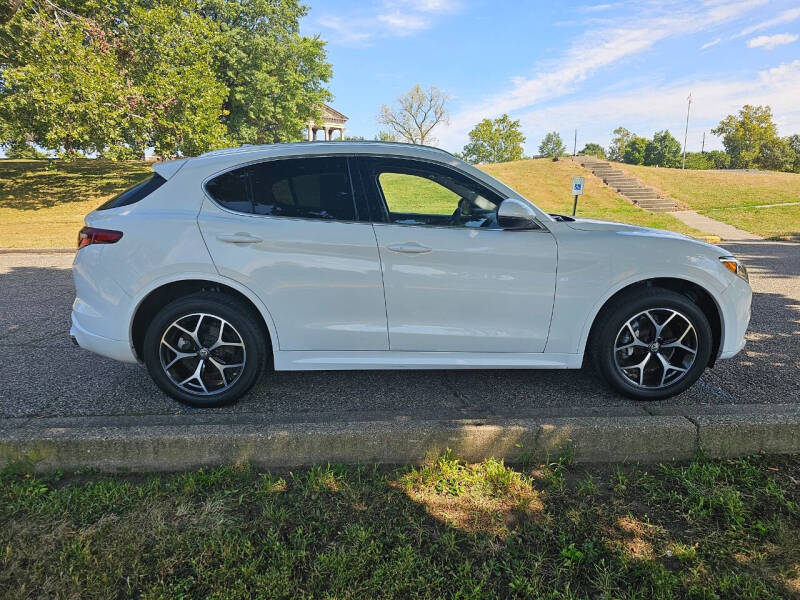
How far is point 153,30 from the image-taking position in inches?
671

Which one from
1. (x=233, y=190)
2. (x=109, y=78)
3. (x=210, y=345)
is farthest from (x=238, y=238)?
(x=109, y=78)

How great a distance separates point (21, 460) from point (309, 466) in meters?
1.48

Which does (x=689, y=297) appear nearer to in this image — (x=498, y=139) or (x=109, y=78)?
(x=109, y=78)

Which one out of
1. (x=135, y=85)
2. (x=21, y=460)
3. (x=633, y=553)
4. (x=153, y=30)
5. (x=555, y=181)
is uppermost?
(x=153, y=30)

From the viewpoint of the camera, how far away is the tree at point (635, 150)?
8983cm

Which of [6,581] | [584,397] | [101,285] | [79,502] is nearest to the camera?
[6,581]

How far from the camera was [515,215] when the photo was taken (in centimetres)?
300

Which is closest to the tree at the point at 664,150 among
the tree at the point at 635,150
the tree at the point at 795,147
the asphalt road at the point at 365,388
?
the tree at the point at 635,150

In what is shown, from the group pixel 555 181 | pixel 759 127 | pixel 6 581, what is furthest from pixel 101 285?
pixel 759 127

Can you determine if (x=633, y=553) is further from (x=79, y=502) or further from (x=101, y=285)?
(x=101, y=285)

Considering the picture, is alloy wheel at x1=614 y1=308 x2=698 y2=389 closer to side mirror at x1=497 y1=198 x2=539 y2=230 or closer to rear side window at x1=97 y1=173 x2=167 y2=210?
side mirror at x1=497 y1=198 x2=539 y2=230

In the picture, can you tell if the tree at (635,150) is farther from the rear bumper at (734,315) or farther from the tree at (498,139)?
the rear bumper at (734,315)

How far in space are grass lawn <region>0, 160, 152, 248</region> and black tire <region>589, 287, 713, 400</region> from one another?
1317 centimetres

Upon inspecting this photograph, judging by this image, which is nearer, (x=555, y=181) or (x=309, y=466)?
(x=309, y=466)
